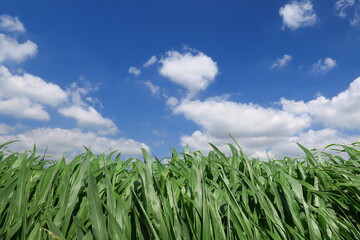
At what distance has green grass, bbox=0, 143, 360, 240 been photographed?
133cm

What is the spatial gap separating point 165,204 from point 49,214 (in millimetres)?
593

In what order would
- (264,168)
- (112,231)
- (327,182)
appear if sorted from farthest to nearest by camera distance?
(264,168) < (327,182) < (112,231)

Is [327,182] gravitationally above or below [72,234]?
above

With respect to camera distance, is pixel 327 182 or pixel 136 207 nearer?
pixel 136 207

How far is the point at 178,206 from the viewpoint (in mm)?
1533

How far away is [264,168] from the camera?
Result: 204 cm

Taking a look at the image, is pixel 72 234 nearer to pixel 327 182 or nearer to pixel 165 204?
pixel 165 204

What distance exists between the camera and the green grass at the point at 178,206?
4.35 feet

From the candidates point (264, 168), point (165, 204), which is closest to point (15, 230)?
point (165, 204)


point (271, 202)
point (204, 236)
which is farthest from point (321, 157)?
point (204, 236)

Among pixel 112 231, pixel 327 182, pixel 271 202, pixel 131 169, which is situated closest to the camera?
pixel 112 231

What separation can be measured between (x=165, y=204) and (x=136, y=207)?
0.51 feet

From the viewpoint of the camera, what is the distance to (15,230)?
1352mm

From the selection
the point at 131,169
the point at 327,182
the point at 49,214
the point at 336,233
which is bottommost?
the point at 336,233
